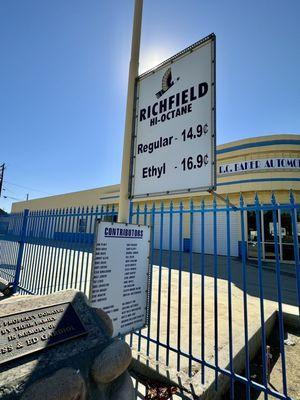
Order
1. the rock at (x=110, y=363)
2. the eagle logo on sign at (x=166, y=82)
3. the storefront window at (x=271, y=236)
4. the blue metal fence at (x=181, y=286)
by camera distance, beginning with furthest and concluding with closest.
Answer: the storefront window at (x=271, y=236)
the eagle logo on sign at (x=166, y=82)
the blue metal fence at (x=181, y=286)
the rock at (x=110, y=363)

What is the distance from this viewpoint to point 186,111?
2855 mm

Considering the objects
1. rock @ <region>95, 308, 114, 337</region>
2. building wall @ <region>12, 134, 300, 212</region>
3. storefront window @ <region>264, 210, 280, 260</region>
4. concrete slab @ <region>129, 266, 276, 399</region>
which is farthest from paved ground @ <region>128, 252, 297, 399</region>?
building wall @ <region>12, 134, 300, 212</region>

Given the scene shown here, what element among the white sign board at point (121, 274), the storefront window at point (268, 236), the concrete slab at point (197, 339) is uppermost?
the storefront window at point (268, 236)

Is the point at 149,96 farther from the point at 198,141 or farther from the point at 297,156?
the point at 297,156

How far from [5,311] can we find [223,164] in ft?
51.6

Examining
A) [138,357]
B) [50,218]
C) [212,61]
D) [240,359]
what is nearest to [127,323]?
[138,357]

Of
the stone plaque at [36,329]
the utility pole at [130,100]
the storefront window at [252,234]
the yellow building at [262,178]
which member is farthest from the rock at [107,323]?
the storefront window at [252,234]

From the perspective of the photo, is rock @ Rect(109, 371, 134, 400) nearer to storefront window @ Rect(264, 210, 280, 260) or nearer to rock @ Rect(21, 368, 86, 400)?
rock @ Rect(21, 368, 86, 400)

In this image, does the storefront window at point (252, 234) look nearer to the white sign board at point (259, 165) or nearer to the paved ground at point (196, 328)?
the white sign board at point (259, 165)

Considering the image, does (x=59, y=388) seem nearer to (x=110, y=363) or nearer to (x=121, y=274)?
(x=110, y=363)

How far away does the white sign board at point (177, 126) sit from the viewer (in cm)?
267

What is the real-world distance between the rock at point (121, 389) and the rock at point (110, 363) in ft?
0.62

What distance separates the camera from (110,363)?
1852mm

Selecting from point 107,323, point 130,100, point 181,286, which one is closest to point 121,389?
point 107,323
